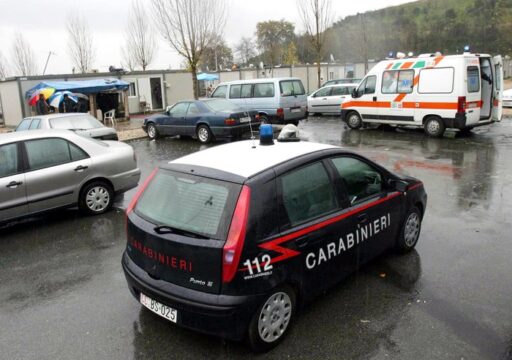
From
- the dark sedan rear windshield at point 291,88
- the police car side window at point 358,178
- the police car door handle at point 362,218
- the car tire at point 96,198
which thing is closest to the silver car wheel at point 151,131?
the dark sedan rear windshield at point 291,88

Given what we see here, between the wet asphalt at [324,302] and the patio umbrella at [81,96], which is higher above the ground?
the patio umbrella at [81,96]

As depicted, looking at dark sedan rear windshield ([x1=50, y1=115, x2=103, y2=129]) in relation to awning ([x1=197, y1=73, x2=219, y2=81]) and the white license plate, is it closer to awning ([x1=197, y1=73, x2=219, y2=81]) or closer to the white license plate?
the white license plate

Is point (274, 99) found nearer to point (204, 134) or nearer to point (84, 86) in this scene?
point (204, 134)

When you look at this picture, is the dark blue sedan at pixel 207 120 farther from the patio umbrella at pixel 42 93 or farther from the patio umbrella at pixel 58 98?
the patio umbrella at pixel 42 93

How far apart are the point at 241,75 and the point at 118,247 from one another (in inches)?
1138

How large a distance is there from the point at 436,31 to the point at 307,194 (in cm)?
10308

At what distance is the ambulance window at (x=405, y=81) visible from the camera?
14047mm

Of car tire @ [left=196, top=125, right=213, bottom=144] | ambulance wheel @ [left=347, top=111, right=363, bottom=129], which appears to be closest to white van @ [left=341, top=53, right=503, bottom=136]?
ambulance wheel @ [left=347, top=111, right=363, bottom=129]

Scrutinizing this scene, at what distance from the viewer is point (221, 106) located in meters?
14.9

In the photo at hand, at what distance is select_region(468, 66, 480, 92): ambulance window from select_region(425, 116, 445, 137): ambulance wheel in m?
1.22

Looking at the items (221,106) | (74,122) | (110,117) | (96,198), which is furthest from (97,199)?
(110,117)

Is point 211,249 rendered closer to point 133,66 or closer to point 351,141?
point 351,141

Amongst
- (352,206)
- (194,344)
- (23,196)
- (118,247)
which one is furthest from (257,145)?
(23,196)

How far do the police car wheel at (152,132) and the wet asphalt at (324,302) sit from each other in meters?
9.49
